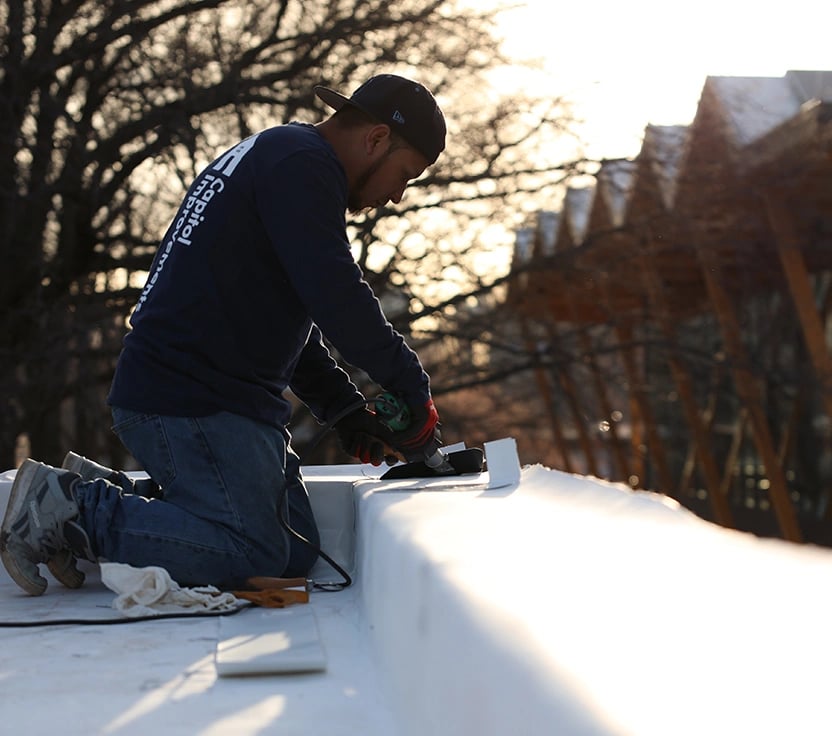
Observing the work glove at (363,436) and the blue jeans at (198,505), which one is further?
the work glove at (363,436)

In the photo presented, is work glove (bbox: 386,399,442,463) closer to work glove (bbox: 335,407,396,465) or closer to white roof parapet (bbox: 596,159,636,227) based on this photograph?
work glove (bbox: 335,407,396,465)

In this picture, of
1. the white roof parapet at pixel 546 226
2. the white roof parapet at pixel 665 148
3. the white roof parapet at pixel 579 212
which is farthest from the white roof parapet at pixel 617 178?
the white roof parapet at pixel 579 212

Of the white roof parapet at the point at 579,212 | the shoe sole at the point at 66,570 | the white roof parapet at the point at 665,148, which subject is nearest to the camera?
the shoe sole at the point at 66,570

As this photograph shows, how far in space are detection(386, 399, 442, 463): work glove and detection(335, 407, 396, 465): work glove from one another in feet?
0.36

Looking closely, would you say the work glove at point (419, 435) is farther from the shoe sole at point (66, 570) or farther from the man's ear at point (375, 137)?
the shoe sole at point (66, 570)

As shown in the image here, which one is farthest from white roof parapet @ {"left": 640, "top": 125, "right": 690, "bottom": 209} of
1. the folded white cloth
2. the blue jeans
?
the folded white cloth

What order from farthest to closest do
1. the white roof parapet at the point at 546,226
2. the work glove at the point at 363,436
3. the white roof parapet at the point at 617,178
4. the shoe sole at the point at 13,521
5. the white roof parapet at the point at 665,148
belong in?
1. the white roof parapet at the point at 546,226
2. the white roof parapet at the point at 617,178
3. the white roof parapet at the point at 665,148
4. the work glove at the point at 363,436
5. the shoe sole at the point at 13,521

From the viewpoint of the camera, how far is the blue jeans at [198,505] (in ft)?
7.90

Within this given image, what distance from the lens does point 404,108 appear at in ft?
8.55

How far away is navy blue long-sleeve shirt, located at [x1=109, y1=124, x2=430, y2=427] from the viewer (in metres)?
2.39

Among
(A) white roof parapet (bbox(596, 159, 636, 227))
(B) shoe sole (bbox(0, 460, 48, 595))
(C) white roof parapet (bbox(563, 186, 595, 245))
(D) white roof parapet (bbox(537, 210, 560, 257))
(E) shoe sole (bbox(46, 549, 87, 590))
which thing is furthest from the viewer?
(C) white roof parapet (bbox(563, 186, 595, 245))

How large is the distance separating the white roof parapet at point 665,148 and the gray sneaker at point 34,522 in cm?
705

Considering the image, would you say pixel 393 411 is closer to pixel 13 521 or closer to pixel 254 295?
pixel 254 295

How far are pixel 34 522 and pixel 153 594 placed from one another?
319mm
